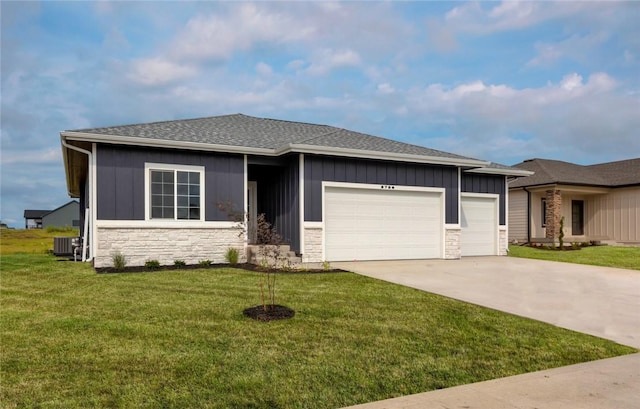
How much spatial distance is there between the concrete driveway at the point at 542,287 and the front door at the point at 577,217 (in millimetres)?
11810

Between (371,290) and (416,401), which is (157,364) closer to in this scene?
(416,401)

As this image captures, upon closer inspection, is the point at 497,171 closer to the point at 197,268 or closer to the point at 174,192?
the point at 197,268

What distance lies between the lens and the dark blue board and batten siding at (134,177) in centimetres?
1072

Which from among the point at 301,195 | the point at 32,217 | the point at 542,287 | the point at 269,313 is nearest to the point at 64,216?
the point at 32,217

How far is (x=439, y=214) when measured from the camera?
554 inches

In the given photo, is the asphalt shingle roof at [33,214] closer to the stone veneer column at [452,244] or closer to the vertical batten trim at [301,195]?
the vertical batten trim at [301,195]

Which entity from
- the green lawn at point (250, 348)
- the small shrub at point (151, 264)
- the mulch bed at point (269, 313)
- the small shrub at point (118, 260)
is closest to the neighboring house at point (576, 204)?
the green lawn at point (250, 348)

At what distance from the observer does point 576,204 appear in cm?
2306

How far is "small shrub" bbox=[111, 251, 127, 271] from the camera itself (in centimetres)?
1058

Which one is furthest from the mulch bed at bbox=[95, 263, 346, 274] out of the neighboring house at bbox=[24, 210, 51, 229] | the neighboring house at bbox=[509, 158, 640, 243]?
the neighboring house at bbox=[24, 210, 51, 229]

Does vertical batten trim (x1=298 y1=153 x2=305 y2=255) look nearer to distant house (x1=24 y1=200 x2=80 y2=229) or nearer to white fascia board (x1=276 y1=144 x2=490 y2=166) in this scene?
white fascia board (x1=276 y1=144 x2=490 y2=166)

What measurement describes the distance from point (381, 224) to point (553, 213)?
1188cm

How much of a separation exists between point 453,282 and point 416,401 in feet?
20.5

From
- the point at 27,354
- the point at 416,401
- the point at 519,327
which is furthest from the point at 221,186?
the point at 416,401
